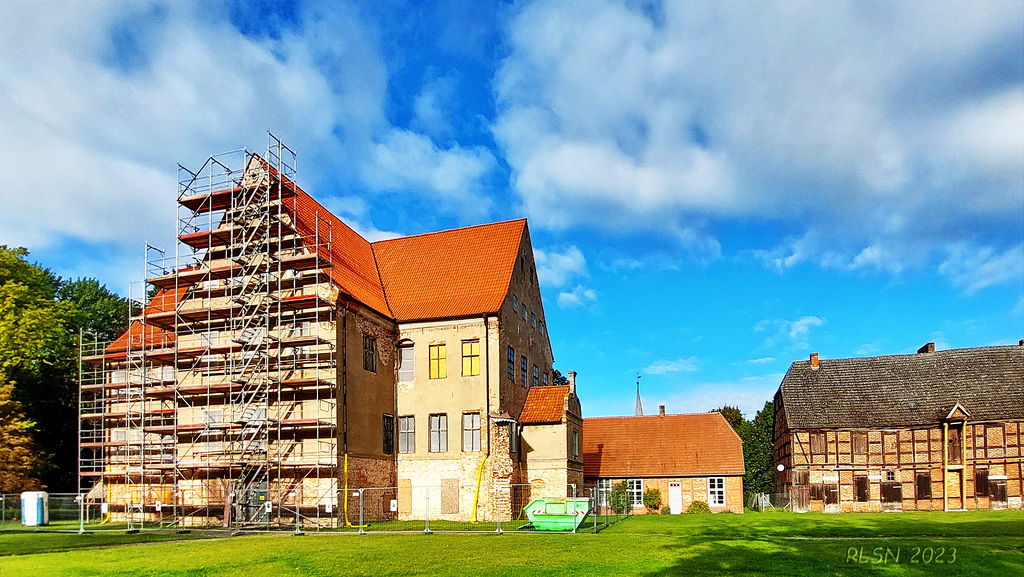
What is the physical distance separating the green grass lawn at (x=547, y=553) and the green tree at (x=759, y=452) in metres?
32.0

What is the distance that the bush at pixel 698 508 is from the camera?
45844mm

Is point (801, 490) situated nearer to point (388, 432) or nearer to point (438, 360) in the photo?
point (438, 360)

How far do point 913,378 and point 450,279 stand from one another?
29.8 metres

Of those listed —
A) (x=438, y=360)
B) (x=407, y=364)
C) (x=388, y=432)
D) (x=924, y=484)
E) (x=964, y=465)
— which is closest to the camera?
(x=388, y=432)

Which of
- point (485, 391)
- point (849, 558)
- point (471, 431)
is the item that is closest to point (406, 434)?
point (471, 431)

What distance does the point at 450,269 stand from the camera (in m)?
39.7

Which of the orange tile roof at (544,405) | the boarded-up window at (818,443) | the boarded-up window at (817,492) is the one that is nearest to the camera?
the orange tile roof at (544,405)

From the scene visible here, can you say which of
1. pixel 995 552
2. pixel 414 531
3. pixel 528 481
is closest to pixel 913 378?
pixel 528 481

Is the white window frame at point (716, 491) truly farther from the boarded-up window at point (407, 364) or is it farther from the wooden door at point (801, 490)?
the boarded-up window at point (407, 364)

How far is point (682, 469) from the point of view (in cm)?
4716

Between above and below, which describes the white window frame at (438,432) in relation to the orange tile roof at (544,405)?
below

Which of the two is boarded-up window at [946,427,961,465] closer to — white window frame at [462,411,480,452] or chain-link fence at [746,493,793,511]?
chain-link fence at [746,493,793,511]

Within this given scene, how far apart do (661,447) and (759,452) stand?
43.7 ft

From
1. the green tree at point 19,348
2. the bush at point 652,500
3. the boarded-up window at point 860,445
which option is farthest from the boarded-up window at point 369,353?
the boarded-up window at point 860,445
